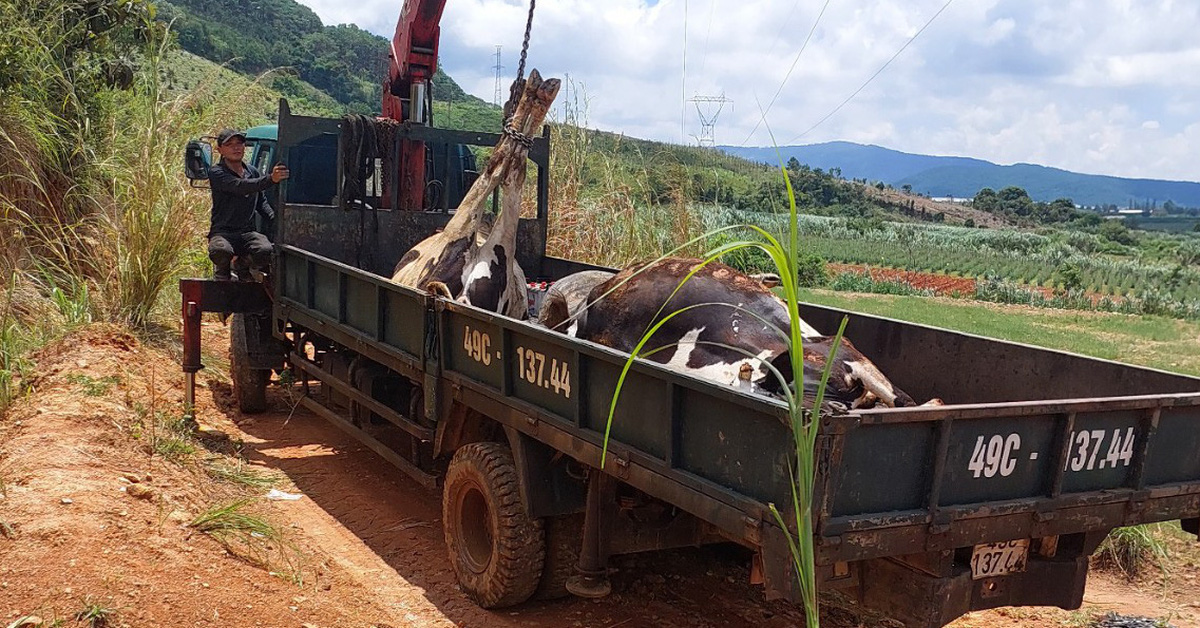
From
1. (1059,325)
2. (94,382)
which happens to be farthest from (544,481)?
(1059,325)

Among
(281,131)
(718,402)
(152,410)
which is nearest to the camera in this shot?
(718,402)

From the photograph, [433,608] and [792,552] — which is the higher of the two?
[792,552]

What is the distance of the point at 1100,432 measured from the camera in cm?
372

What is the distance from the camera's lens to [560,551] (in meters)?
4.82

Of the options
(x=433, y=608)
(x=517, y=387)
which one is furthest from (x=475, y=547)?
(x=517, y=387)

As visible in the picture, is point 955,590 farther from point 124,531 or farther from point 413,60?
point 413,60

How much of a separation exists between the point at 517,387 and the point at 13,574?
7.13 ft

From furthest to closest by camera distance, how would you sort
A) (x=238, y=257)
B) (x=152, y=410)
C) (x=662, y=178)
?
(x=662, y=178)
(x=238, y=257)
(x=152, y=410)

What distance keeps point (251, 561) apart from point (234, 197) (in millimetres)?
3777

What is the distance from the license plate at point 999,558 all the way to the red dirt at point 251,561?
4.39ft

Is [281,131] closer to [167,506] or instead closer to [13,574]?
[167,506]

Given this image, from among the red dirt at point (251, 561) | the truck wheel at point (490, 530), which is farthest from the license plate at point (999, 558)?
the truck wheel at point (490, 530)

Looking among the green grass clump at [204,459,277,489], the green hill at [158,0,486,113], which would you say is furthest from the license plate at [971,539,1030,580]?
the green hill at [158,0,486,113]

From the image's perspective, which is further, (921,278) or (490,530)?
(921,278)
